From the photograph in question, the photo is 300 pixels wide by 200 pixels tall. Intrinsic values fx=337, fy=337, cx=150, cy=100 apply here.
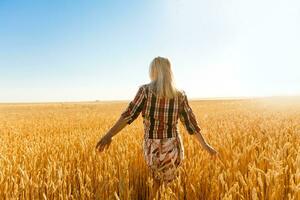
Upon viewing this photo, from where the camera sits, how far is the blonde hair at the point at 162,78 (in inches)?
114

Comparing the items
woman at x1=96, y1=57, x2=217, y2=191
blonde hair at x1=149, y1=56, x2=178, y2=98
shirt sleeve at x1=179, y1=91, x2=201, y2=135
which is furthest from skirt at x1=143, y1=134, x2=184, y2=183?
blonde hair at x1=149, y1=56, x2=178, y2=98

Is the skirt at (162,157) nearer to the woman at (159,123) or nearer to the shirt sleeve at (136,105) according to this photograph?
the woman at (159,123)

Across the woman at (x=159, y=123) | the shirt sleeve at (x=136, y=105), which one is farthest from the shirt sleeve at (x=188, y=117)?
the shirt sleeve at (x=136, y=105)

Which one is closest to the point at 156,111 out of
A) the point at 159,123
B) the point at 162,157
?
the point at 159,123

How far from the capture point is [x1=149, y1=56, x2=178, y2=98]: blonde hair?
289cm

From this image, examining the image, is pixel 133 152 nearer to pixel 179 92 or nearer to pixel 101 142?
pixel 101 142

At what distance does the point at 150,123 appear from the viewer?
309cm

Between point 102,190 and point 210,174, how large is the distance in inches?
39.2

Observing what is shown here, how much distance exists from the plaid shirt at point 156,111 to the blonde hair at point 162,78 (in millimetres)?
81

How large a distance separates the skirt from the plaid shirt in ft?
0.18

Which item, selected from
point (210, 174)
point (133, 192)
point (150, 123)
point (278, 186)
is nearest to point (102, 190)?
point (133, 192)

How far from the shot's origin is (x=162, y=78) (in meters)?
2.89

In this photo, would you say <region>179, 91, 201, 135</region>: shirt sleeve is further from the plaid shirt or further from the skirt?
the skirt

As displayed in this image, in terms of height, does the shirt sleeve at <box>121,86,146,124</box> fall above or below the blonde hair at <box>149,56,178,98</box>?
below
